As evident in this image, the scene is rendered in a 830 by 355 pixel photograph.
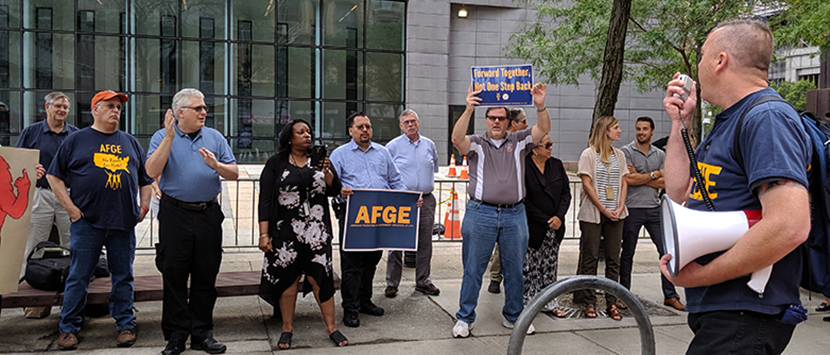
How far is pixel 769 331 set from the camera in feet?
7.16

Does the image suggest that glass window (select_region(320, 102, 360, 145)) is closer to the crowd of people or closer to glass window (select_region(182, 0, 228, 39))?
glass window (select_region(182, 0, 228, 39))

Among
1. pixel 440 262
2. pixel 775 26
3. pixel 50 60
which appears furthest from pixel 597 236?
pixel 50 60

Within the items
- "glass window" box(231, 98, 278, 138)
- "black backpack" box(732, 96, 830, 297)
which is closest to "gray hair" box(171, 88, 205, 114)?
"black backpack" box(732, 96, 830, 297)

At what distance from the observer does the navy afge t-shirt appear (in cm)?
502

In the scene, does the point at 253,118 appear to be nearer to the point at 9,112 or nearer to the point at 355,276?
the point at 9,112

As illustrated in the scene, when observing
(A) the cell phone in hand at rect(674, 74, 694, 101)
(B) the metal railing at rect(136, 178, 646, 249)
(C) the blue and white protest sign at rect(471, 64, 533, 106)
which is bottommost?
(B) the metal railing at rect(136, 178, 646, 249)

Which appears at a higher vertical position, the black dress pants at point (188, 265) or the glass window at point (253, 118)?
the glass window at point (253, 118)

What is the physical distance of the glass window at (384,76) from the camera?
2777cm

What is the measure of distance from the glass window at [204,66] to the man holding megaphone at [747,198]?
25941 millimetres

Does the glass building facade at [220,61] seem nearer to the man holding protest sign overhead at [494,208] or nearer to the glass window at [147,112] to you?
the glass window at [147,112]

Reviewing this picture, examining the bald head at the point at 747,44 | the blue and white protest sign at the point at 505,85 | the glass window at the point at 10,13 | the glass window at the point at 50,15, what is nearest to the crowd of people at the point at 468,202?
the bald head at the point at 747,44

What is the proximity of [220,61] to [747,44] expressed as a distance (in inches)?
1030

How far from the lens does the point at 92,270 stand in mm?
5145

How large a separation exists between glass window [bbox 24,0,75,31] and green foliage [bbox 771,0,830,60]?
24.9 meters
